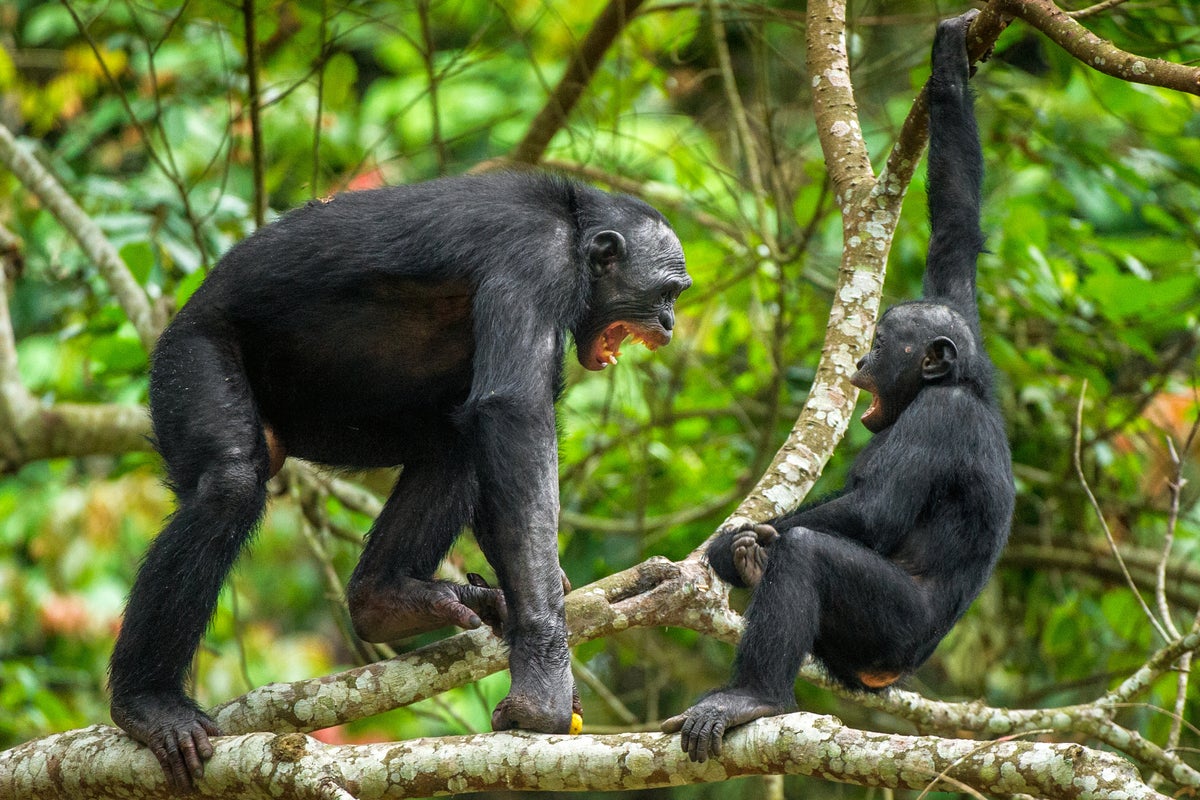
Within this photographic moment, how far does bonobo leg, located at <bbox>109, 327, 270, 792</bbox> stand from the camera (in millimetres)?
3740

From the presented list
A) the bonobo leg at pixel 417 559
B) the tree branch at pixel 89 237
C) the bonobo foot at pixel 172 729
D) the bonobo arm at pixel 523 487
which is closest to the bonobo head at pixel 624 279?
the bonobo arm at pixel 523 487

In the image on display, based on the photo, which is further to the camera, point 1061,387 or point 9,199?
point 9,199

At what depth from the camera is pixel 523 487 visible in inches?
145

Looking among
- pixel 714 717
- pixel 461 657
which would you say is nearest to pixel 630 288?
pixel 461 657

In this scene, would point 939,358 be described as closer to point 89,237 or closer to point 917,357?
point 917,357

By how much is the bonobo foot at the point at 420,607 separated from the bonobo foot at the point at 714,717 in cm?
91

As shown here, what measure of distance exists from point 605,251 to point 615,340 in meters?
0.35

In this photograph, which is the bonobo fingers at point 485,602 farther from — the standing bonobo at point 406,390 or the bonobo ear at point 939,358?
the bonobo ear at point 939,358

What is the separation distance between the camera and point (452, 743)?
3145 mm

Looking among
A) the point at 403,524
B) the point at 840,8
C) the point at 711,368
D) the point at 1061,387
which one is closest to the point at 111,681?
the point at 403,524

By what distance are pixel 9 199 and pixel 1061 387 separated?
24.5ft

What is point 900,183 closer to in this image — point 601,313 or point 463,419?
point 601,313

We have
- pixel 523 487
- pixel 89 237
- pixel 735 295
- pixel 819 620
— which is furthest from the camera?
pixel 735 295

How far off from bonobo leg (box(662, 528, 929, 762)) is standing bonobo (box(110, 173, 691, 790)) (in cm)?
58
